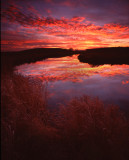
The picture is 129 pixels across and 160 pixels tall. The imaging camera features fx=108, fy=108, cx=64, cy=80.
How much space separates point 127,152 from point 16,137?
301 cm

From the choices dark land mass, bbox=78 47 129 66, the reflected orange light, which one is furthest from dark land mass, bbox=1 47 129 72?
the reflected orange light

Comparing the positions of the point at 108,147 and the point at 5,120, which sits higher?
the point at 5,120

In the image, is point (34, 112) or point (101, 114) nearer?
point (101, 114)

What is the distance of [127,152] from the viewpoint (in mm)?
2744

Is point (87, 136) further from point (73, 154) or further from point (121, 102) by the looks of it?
point (121, 102)

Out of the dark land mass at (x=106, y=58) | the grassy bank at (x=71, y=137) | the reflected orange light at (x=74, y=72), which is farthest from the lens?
the dark land mass at (x=106, y=58)

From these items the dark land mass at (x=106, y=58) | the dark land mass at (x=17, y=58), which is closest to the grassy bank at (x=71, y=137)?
the dark land mass at (x=17, y=58)

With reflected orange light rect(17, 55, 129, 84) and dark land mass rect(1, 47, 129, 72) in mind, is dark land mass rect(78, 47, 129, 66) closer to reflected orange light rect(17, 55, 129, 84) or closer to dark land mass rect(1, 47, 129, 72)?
dark land mass rect(1, 47, 129, 72)

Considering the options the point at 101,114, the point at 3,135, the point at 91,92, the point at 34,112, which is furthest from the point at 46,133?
the point at 91,92

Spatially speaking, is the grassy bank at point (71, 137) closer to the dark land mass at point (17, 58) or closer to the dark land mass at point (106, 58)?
the dark land mass at point (17, 58)

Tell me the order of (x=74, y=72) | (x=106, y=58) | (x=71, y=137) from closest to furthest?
(x=71, y=137) → (x=74, y=72) → (x=106, y=58)

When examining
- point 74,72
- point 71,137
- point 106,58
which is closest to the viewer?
point 71,137

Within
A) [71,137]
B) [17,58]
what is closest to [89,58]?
[17,58]

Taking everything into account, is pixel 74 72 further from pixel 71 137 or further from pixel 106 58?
pixel 106 58
